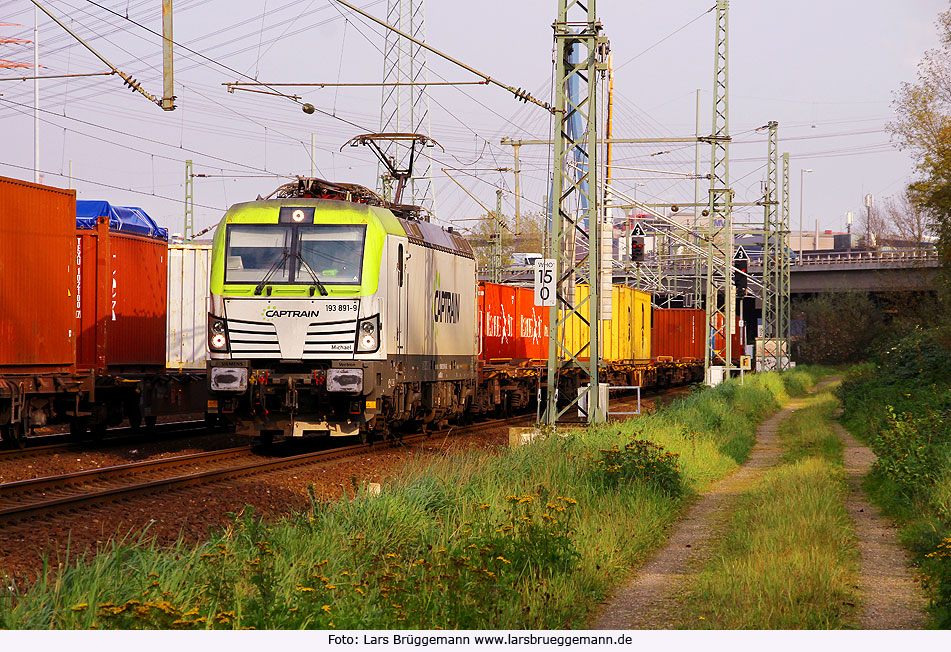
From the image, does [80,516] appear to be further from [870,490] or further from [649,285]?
[649,285]

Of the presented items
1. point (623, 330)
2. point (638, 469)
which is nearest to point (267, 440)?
point (638, 469)

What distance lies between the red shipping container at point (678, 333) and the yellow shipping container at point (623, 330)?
2.57 metres

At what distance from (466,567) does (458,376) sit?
13836 millimetres

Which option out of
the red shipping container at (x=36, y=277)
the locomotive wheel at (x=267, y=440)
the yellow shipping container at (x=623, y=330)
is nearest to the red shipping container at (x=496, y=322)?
the yellow shipping container at (x=623, y=330)

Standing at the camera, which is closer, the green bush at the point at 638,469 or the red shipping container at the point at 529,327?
the green bush at the point at 638,469

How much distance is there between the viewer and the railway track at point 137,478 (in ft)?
37.4

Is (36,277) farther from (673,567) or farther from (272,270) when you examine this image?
(673,567)

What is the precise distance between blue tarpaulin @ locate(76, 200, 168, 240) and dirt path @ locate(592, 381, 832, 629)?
11769 millimetres

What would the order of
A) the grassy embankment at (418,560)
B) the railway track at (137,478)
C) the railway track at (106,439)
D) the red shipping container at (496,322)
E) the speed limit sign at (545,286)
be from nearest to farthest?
the grassy embankment at (418,560)
the railway track at (137,478)
the railway track at (106,439)
the speed limit sign at (545,286)
the red shipping container at (496,322)

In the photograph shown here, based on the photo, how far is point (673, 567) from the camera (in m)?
9.02

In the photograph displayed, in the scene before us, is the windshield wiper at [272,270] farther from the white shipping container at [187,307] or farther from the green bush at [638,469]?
the green bush at [638,469]

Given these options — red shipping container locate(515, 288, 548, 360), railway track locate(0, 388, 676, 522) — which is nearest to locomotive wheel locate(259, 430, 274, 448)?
railway track locate(0, 388, 676, 522)

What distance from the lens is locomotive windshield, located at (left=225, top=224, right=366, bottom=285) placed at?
1596 centimetres

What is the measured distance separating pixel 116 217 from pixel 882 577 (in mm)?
15667
